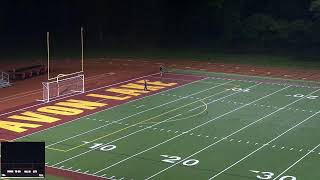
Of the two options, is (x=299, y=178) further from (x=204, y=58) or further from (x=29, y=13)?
(x=29, y=13)

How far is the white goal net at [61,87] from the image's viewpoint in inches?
1104

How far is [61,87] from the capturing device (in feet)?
97.5

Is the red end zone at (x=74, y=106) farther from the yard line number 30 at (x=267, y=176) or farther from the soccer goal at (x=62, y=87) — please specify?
→ the yard line number 30 at (x=267, y=176)

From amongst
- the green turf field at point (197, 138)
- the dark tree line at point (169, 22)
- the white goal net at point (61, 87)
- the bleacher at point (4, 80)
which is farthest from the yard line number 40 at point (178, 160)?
the dark tree line at point (169, 22)

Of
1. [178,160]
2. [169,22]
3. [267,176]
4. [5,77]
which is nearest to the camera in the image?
[267,176]

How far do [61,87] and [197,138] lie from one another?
1071 cm

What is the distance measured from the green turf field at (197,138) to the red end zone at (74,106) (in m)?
0.66

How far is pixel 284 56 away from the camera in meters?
44.2

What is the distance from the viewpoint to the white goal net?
2805cm

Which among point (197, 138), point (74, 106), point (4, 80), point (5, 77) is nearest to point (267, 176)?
point (197, 138)

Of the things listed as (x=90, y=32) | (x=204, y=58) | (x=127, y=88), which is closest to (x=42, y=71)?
(x=127, y=88)
